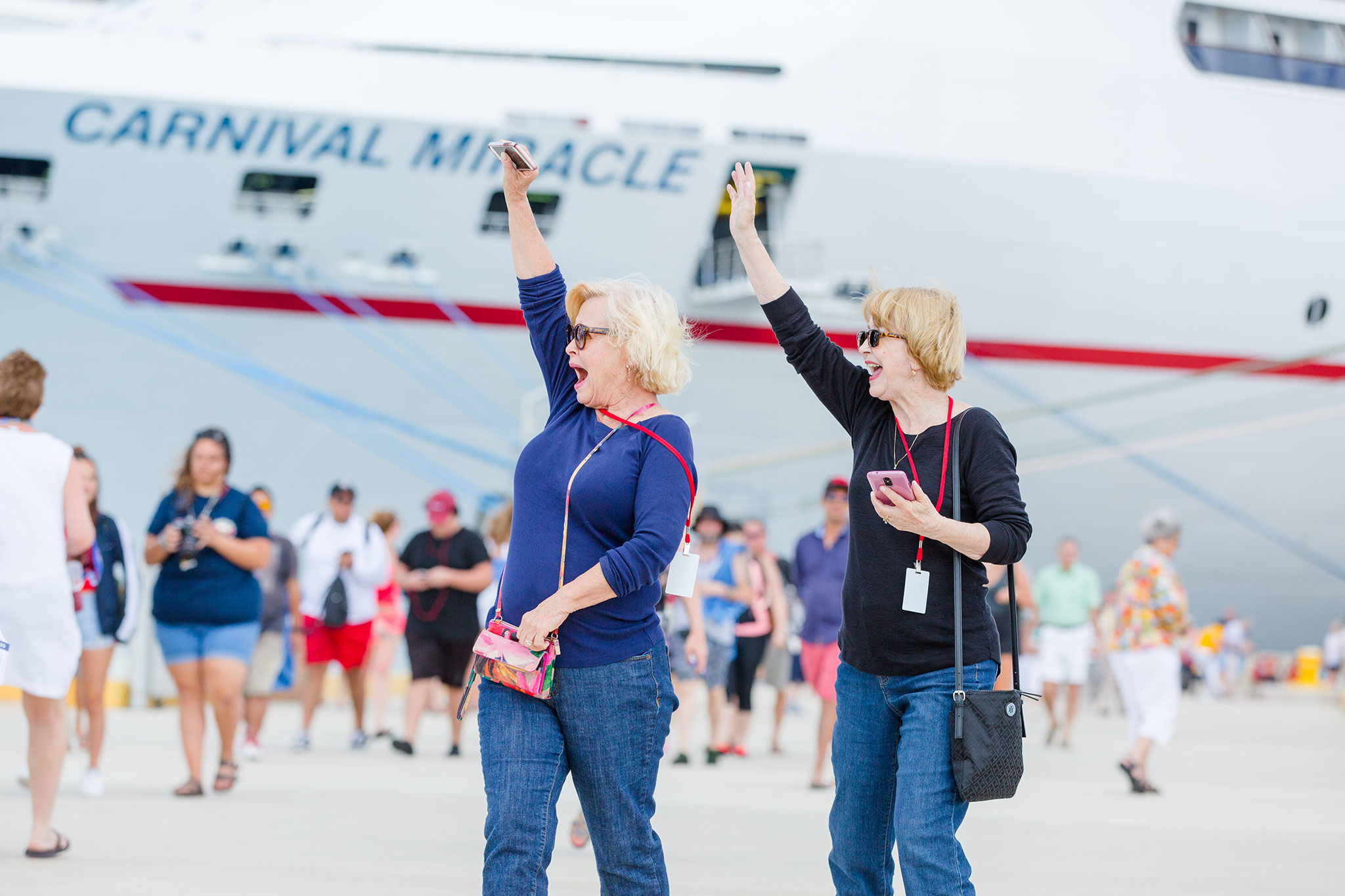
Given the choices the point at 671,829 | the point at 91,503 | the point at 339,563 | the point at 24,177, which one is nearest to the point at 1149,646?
the point at 671,829

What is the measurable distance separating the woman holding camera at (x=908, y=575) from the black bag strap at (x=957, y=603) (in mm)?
12

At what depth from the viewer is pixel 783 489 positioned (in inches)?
711

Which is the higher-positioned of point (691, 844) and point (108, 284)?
point (108, 284)

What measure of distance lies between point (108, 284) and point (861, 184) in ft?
28.5

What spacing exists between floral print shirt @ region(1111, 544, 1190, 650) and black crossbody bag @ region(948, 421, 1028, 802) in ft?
18.1

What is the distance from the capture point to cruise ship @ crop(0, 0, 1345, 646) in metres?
15.9

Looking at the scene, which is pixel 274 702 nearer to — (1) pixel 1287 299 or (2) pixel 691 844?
(2) pixel 691 844

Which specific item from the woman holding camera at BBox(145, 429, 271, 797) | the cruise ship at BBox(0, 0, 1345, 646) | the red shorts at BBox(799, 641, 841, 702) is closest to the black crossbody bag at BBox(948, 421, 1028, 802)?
the woman holding camera at BBox(145, 429, 271, 797)

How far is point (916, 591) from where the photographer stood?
320cm

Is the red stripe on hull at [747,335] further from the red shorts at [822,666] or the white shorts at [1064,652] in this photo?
the red shorts at [822,666]

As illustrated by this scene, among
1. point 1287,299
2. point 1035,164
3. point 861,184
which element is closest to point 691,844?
point 861,184

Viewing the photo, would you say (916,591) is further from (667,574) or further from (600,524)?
(600,524)

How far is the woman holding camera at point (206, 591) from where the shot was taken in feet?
21.5

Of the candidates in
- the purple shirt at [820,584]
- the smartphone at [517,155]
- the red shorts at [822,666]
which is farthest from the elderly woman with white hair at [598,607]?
the purple shirt at [820,584]
